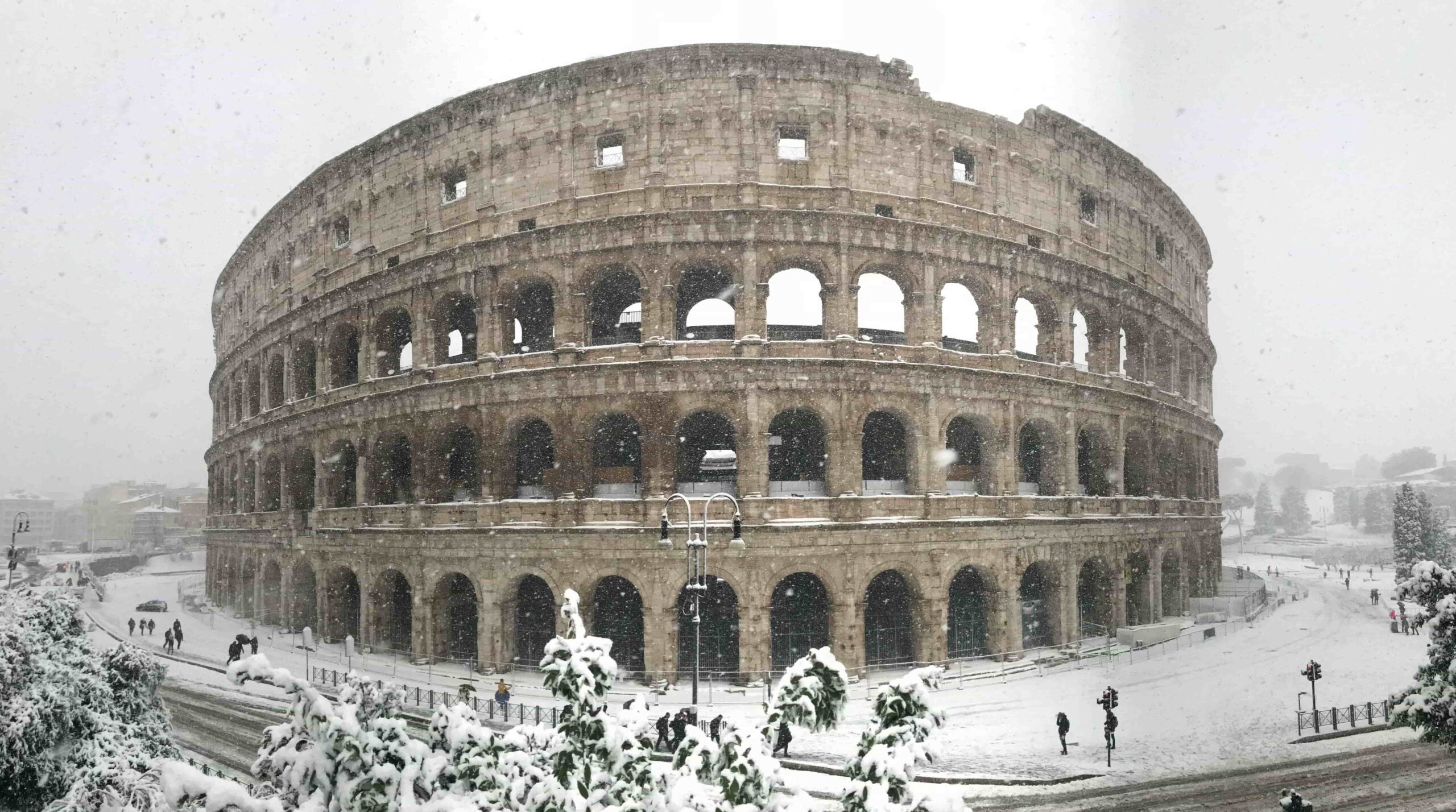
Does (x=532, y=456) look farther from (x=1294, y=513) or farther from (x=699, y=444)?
(x=1294, y=513)

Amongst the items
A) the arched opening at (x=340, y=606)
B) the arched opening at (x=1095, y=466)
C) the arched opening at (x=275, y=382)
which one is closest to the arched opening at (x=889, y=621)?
the arched opening at (x=1095, y=466)

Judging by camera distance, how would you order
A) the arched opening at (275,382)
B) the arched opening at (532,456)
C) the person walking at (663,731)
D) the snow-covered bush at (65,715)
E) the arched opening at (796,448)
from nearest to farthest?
1. the snow-covered bush at (65,715)
2. the person walking at (663,731)
3. the arched opening at (796,448)
4. the arched opening at (532,456)
5. the arched opening at (275,382)

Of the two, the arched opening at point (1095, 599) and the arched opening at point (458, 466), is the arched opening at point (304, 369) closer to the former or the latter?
the arched opening at point (458, 466)

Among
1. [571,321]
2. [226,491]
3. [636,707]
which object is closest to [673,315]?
[571,321]

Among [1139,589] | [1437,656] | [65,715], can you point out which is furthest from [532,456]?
[1437,656]

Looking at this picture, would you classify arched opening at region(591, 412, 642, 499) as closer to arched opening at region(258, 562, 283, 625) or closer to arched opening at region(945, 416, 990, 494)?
arched opening at region(945, 416, 990, 494)

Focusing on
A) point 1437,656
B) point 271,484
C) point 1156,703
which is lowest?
point 1156,703
